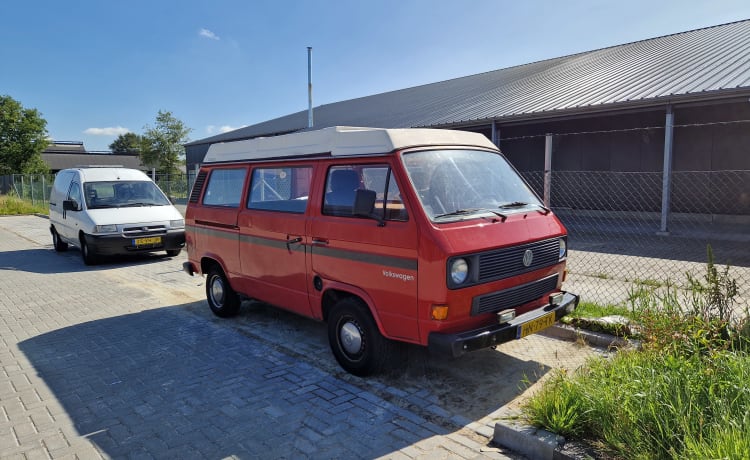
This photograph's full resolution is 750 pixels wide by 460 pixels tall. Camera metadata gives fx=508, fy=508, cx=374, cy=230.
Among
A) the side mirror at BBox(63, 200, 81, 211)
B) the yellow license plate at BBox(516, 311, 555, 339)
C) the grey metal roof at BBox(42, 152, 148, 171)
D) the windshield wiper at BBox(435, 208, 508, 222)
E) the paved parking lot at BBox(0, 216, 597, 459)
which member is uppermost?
the grey metal roof at BBox(42, 152, 148, 171)

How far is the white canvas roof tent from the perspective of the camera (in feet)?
14.5

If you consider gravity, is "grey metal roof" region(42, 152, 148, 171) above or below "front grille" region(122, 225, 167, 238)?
above

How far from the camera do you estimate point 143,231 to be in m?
10.6

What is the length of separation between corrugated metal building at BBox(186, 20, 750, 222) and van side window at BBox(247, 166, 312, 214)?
7357 mm

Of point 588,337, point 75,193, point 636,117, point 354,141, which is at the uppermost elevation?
point 636,117

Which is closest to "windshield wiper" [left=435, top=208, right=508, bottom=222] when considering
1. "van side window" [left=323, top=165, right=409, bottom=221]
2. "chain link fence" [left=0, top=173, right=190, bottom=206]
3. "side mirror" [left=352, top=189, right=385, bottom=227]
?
"van side window" [left=323, top=165, right=409, bottom=221]

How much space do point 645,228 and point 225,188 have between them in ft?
38.9

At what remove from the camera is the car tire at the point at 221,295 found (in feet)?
21.5

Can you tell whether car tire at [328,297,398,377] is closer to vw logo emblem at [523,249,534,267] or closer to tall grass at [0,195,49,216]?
vw logo emblem at [523,249,534,267]

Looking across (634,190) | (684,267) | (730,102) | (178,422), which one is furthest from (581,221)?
(178,422)

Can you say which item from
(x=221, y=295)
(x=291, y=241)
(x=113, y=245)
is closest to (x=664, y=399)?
(x=291, y=241)

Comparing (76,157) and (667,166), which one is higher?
(76,157)

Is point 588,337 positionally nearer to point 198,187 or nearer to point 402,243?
point 402,243

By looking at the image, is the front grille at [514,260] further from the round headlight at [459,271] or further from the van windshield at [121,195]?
the van windshield at [121,195]
